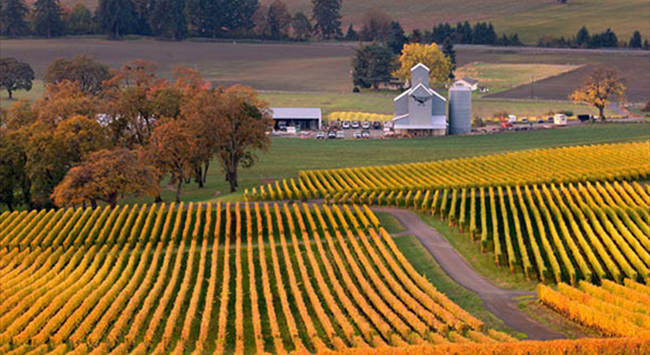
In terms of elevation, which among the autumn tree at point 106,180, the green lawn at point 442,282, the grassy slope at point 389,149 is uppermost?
the autumn tree at point 106,180

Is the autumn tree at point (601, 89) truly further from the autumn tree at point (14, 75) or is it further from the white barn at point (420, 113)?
the autumn tree at point (14, 75)

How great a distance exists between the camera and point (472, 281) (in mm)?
50375

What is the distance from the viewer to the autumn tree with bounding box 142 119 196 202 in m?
77.5

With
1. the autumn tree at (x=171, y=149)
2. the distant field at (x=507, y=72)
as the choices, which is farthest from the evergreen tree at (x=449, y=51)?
the autumn tree at (x=171, y=149)

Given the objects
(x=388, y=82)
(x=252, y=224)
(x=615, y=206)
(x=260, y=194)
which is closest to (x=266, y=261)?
(x=252, y=224)

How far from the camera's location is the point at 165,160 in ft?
257

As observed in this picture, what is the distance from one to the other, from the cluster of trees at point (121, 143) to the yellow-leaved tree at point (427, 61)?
81.9 m

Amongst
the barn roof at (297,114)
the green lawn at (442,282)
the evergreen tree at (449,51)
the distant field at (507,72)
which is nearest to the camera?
the green lawn at (442,282)

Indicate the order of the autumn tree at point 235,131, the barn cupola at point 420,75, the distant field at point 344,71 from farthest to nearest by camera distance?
the distant field at point 344,71, the barn cupola at point 420,75, the autumn tree at point 235,131

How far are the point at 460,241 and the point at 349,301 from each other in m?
15.6

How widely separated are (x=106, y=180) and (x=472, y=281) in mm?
34919

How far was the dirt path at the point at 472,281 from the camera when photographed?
138ft

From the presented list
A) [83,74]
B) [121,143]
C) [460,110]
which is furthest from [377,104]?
[121,143]

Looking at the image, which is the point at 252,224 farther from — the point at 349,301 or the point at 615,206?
the point at 615,206
